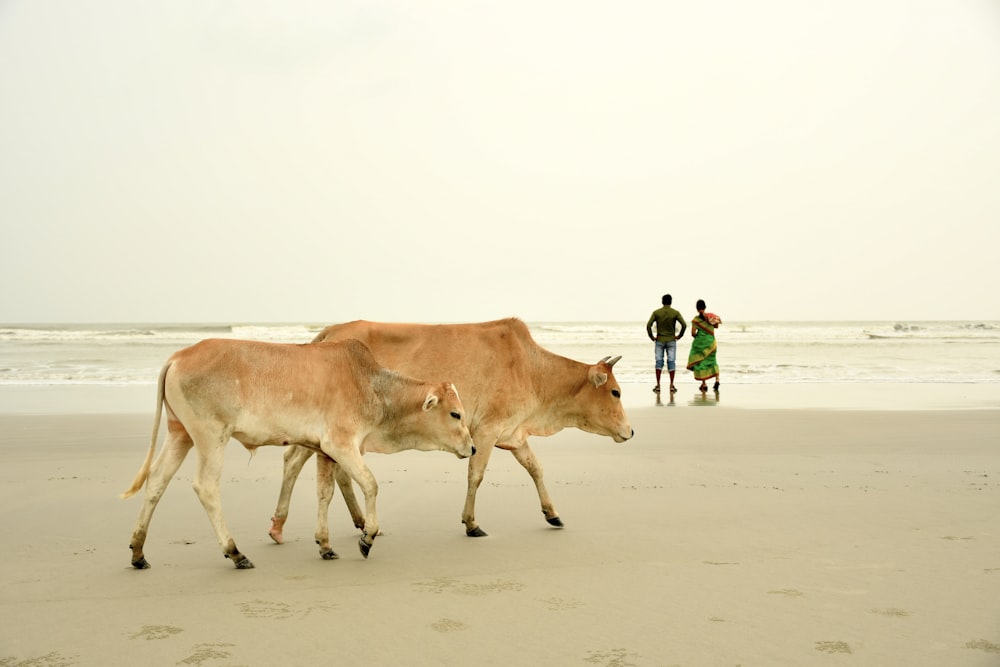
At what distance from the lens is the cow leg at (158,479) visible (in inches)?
226

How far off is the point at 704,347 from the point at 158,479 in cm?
1393

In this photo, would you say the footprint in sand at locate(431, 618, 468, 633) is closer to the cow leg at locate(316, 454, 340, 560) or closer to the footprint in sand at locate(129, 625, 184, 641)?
the footprint in sand at locate(129, 625, 184, 641)

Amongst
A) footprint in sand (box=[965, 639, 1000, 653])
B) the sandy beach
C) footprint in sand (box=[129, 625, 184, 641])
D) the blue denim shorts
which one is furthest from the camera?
the blue denim shorts

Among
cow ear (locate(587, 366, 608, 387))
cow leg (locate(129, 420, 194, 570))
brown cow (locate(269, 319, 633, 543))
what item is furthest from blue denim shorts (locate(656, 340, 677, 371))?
cow leg (locate(129, 420, 194, 570))

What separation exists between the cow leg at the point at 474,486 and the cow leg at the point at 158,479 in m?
2.15

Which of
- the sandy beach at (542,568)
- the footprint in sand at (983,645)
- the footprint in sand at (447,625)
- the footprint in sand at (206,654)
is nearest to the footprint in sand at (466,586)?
the sandy beach at (542,568)

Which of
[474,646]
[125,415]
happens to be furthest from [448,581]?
[125,415]

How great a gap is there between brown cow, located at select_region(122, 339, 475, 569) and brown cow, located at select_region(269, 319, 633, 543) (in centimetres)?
82

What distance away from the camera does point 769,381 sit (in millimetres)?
21609

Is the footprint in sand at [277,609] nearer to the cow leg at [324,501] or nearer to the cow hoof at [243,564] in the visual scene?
the cow hoof at [243,564]

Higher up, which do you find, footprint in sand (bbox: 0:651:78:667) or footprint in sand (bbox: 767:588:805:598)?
footprint in sand (bbox: 0:651:78:667)

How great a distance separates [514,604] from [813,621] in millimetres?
1605

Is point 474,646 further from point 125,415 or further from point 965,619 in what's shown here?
point 125,415

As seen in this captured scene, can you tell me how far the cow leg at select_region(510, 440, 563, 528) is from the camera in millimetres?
7047
